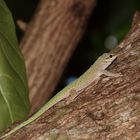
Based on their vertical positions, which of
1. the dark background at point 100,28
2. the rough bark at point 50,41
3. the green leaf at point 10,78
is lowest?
the dark background at point 100,28

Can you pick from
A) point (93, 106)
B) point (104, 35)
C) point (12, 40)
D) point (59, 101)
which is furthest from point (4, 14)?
point (104, 35)

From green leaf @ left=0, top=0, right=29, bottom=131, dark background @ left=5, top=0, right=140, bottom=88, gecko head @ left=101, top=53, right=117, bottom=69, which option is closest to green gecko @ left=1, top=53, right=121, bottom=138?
gecko head @ left=101, top=53, right=117, bottom=69

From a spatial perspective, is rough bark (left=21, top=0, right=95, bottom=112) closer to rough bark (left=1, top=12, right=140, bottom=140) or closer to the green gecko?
the green gecko

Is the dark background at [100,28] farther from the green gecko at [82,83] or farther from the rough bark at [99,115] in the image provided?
the rough bark at [99,115]

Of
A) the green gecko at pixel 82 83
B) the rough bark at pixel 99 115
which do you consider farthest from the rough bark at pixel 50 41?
the rough bark at pixel 99 115

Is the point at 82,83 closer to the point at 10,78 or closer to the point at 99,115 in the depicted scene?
the point at 10,78
